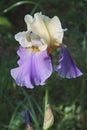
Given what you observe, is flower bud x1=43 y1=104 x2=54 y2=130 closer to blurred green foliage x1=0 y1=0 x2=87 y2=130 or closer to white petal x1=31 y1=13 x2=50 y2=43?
white petal x1=31 y1=13 x2=50 y2=43

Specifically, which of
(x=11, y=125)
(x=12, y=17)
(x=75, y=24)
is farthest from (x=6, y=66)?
(x=12, y=17)

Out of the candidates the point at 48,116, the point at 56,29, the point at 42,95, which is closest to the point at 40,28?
the point at 56,29

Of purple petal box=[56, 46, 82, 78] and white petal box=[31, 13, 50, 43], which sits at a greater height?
white petal box=[31, 13, 50, 43]

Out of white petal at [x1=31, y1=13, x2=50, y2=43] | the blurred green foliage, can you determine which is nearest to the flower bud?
white petal at [x1=31, y1=13, x2=50, y2=43]

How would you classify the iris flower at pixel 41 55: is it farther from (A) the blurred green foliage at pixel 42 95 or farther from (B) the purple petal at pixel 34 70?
(A) the blurred green foliage at pixel 42 95

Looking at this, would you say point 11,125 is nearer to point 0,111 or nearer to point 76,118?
point 0,111

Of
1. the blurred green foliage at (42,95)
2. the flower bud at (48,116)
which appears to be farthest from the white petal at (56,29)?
the blurred green foliage at (42,95)

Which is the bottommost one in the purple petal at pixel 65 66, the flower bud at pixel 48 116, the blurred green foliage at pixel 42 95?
the blurred green foliage at pixel 42 95
